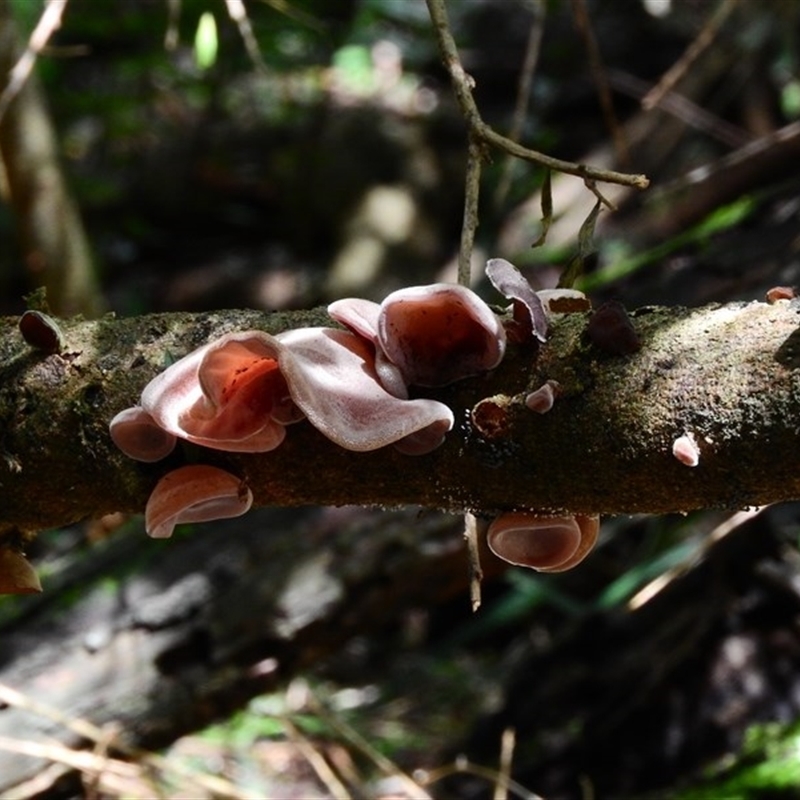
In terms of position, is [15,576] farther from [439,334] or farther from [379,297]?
[379,297]

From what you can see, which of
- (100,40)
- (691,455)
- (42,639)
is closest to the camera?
(691,455)

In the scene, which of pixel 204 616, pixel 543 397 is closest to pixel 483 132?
pixel 543 397

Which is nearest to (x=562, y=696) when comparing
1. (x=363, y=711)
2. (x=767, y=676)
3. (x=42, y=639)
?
(x=767, y=676)

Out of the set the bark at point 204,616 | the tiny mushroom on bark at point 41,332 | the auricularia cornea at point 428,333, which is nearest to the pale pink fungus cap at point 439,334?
the auricularia cornea at point 428,333

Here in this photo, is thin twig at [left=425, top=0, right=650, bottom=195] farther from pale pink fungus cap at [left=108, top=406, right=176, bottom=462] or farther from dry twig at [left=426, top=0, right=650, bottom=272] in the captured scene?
pale pink fungus cap at [left=108, top=406, right=176, bottom=462]

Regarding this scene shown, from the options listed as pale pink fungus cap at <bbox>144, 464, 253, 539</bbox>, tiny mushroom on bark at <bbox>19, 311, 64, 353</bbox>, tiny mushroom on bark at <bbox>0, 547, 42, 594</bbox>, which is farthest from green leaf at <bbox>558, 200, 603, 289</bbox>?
tiny mushroom on bark at <bbox>0, 547, 42, 594</bbox>

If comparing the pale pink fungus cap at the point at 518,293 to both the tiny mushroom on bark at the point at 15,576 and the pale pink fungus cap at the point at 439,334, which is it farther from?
the tiny mushroom on bark at the point at 15,576

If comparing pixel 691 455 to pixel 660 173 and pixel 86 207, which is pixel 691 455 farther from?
pixel 86 207
